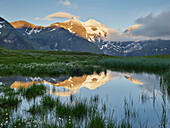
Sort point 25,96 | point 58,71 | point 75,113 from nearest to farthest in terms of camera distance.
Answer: point 75,113
point 25,96
point 58,71

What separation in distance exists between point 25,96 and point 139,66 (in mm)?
27804

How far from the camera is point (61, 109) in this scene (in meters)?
7.70

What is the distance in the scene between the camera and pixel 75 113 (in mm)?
7590

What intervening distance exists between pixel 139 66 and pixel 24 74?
934 inches

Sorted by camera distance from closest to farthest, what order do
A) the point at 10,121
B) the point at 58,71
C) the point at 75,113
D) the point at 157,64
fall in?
1. the point at 10,121
2. the point at 75,113
3. the point at 58,71
4. the point at 157,64

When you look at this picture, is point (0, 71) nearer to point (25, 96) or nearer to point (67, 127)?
point (25, 96)

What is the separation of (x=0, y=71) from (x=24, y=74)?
4.05 meters

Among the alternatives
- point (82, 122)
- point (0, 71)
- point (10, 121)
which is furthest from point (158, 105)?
point (0, 71)

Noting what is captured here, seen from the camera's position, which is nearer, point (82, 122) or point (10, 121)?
point (10, 121)

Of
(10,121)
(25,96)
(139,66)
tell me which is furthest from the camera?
(139,66)

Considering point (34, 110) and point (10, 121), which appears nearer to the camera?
point (10, 121)

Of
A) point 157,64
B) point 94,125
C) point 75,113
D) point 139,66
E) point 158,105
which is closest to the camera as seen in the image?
point 94,125

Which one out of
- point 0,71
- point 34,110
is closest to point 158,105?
point 34,110

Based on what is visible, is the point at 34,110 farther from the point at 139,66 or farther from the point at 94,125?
the point at 139,66
